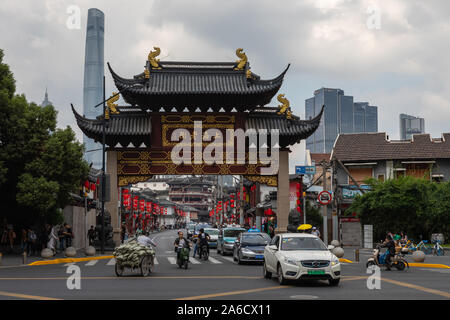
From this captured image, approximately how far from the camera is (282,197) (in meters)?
40.0

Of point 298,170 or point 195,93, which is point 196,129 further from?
point 298,170

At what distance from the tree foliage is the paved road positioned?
804 inches

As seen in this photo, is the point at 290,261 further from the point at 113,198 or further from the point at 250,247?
the point at 113,198

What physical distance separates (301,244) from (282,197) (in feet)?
69.4

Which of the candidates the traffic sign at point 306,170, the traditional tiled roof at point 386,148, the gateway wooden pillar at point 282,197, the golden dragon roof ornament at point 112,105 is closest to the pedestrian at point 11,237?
the golden dragon roof ornament at point 112,105

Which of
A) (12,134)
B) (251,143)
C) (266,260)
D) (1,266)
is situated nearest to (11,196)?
(12,134)

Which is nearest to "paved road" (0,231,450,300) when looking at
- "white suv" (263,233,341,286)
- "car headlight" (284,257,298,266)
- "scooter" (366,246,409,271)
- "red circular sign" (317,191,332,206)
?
"white suv" (263,233,341,286)

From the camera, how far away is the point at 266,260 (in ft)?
67.0

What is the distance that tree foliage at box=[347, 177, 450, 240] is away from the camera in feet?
141

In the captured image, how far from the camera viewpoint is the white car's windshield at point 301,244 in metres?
18.8

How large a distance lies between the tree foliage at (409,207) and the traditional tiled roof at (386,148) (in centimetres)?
1013

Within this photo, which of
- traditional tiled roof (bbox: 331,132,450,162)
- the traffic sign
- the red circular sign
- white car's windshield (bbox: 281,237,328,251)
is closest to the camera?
white car's windshield (bbox: 281,237,328,251)

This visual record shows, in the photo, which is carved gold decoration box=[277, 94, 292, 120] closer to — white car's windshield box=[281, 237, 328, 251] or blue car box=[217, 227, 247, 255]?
blue car box=[217, 227, 247, 255]

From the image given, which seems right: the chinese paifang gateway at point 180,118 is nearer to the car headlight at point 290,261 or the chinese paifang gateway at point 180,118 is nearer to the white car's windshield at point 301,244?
the white car's windshield at point 301,244
